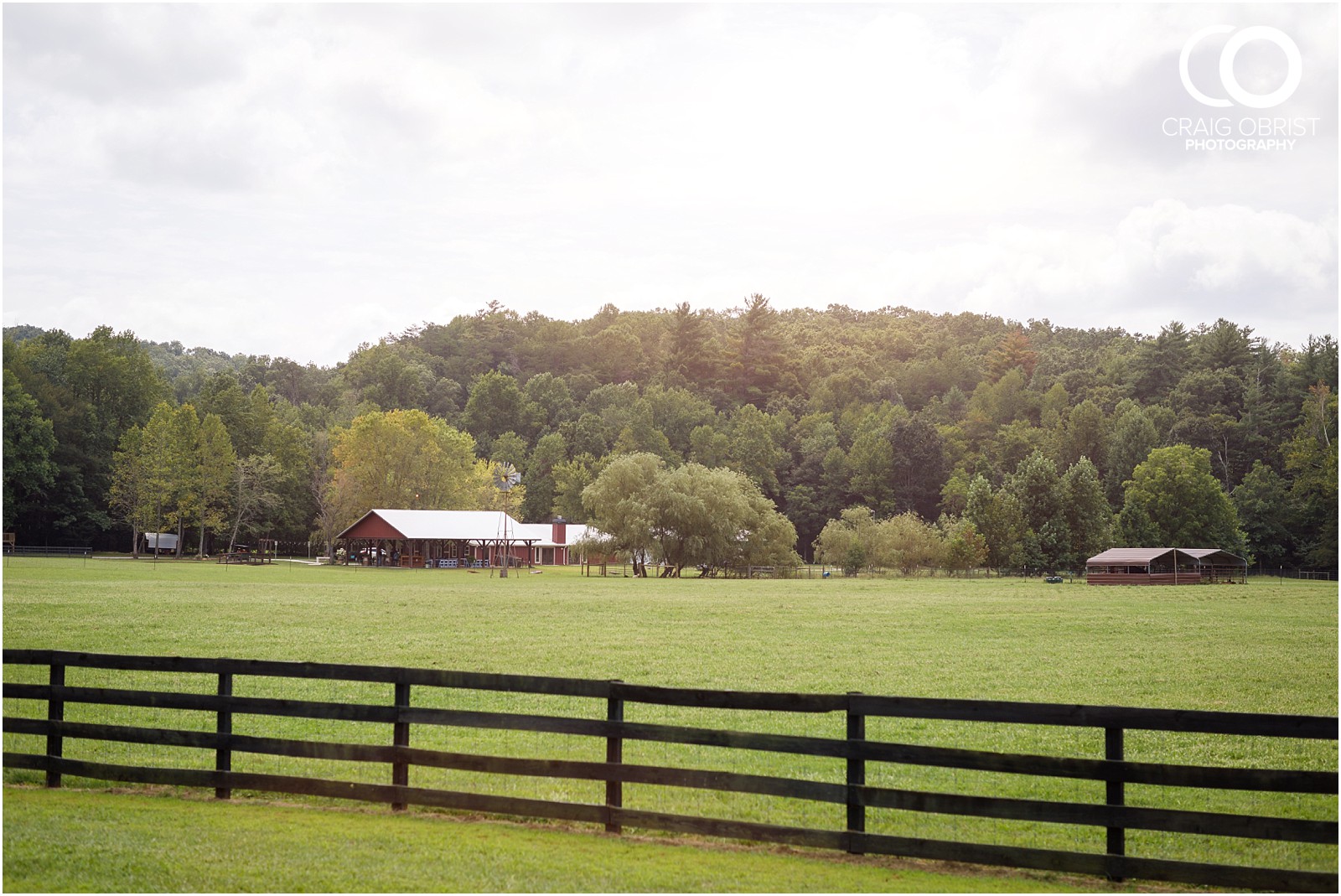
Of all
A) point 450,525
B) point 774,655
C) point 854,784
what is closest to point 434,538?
point 450,525

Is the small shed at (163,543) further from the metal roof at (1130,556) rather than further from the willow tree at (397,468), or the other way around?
the metal roof at (1130,556)

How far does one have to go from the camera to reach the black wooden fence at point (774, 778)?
310 inches

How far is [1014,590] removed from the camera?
208ft

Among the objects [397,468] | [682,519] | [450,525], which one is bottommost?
[450,525]

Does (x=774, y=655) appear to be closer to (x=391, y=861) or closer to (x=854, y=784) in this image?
(x=854, y=784)

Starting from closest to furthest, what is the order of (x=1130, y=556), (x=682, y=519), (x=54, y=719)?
1. (x=54, y=719)
2. (x=682, y=519)
3. (x=1130, y=556)

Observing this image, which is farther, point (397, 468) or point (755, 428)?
point (755, 428)

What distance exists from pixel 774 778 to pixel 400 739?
3368 millimetres

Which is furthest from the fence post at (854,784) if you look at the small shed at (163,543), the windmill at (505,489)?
the small shed at (163,543)

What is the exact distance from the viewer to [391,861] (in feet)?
26.7

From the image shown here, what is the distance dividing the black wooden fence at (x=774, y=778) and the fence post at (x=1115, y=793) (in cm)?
1

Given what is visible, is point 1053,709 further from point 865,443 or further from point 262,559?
point 865,443

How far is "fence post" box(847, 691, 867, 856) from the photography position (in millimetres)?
8609

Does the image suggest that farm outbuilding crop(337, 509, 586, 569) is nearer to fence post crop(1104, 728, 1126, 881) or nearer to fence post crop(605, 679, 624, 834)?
fence post crop(605, 679, 624, 834)
